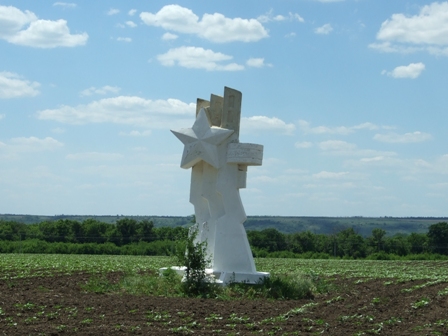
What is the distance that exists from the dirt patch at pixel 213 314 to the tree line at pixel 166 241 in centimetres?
3461

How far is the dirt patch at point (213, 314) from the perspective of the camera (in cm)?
1384

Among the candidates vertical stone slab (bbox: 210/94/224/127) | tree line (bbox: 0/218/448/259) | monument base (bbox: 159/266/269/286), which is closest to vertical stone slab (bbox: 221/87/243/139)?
vertical stone slab (bbox: 210/94/224/127)

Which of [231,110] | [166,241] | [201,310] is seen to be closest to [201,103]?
[231,110]

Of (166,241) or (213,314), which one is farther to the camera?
(166,241)

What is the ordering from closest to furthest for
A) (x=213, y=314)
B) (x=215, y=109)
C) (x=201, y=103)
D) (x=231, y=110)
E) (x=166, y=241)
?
(x=213, y=314) < (x=231, y=110) < (x=215, y=109) < (x=201, y=103) < (x=166, y=241)

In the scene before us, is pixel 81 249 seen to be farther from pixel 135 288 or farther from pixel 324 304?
pixel 324 304

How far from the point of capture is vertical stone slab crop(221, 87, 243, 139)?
855 inches

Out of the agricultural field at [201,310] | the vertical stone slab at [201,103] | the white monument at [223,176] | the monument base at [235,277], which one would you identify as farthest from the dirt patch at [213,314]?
the vertical stone slab at [201,103]

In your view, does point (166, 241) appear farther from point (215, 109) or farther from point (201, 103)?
point (215, 109)

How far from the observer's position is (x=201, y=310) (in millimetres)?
16219

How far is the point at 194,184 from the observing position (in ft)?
74.4

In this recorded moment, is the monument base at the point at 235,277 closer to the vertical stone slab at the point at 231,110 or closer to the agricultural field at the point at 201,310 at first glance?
the agricultural field at the point at 201,310

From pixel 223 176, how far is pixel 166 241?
36184 millimetres

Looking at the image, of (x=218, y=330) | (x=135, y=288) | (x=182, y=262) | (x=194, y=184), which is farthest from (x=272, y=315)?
(x=194, y=184)
